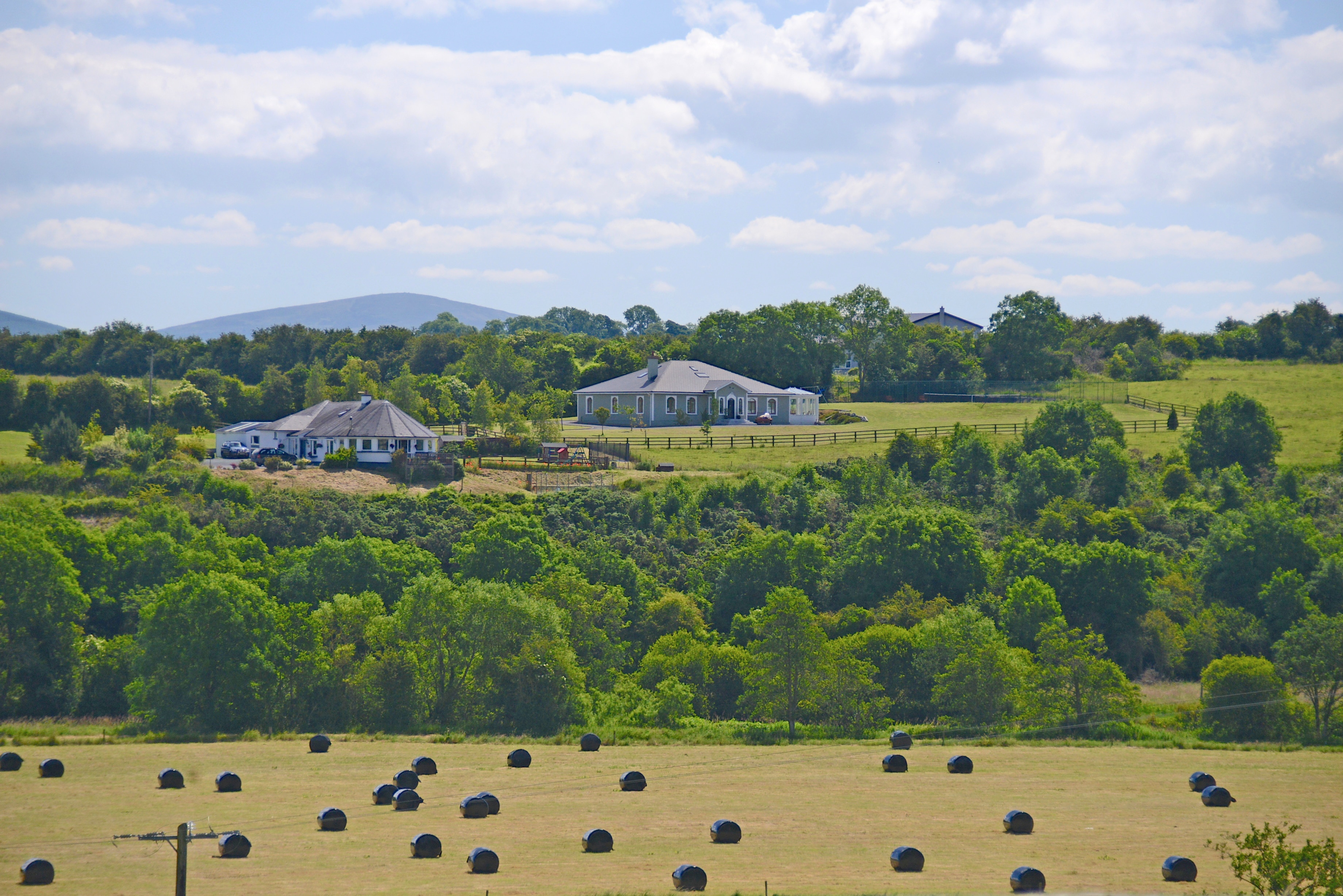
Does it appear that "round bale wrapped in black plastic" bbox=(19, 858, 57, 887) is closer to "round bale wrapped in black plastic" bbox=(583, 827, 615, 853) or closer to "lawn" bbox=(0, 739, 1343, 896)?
"lawn" bbox=(0, 739, 1343, 896)

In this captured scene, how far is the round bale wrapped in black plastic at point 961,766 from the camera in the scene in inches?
1660

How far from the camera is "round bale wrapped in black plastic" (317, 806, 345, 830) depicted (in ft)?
106

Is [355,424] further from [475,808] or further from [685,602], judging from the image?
[475,808]

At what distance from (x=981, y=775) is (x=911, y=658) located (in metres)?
15.0

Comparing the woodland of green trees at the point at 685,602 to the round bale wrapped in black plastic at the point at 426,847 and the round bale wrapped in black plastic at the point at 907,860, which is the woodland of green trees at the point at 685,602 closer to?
the round bale wrapped in black plastic at the point at 426,847

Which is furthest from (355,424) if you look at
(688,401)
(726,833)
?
(726,833)

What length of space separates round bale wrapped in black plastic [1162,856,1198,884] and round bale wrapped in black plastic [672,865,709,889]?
10.8 meters

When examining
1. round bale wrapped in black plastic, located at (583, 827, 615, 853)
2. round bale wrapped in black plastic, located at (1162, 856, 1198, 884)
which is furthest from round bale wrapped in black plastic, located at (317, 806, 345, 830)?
round bale wrapped in black plastic, located at (1162, 856, 1198, 884)

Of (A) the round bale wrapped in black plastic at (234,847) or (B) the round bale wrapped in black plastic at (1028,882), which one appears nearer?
(B) the round bale wrapped in black plastic at (1028,882)

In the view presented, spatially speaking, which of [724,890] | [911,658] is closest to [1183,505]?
[911,658]

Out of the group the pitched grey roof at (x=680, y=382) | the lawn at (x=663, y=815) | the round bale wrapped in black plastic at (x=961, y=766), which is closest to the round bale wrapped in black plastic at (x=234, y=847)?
the lawn at (x=663, y=815)

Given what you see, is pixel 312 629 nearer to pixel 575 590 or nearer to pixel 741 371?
pixel 575 590

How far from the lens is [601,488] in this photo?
71.1 metres

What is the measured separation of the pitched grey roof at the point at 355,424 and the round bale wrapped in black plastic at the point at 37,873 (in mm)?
47322
